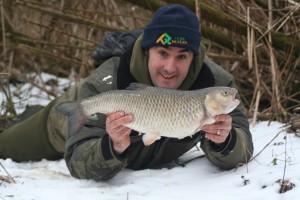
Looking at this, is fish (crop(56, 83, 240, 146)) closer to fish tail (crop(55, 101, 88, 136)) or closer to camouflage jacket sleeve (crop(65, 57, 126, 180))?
fish tail (crop(55, 101, 88, 136))

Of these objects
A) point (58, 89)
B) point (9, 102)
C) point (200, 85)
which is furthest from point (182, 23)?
point (58, 89)

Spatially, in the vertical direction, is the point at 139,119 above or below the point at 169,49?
below

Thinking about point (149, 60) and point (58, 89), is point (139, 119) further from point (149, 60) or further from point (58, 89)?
point (58, 89)

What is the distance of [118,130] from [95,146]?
0.33 metres

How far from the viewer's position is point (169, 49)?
3.15m

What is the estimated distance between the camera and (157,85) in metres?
3.23

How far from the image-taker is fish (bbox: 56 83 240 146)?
2.59 metres

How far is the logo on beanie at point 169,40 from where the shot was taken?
3.13 meters

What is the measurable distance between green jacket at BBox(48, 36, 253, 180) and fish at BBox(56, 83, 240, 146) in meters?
0.33

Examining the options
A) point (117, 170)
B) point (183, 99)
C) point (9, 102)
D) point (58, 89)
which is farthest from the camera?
point (58, 89)

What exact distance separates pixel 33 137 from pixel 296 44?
2303 millimetres

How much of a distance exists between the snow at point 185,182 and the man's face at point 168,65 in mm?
557

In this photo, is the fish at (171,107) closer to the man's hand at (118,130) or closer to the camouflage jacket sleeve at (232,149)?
the man's hand at (118,130)

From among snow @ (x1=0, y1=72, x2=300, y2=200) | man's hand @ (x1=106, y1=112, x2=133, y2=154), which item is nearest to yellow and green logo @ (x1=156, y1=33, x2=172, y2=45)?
man's hand @ (x1=106, y1=112, x2=133, y2=154)
